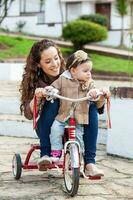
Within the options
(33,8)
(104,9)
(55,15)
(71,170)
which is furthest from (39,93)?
(33,8)

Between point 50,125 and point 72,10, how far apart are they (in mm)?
27619

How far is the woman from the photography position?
4.71 metres

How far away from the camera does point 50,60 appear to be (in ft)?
16.0

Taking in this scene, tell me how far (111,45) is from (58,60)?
24.5 m

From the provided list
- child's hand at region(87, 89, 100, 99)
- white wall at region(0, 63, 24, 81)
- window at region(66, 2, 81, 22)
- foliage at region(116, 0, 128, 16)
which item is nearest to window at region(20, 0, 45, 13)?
window at region(66, 2, 81, 22)

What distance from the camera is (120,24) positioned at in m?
30.0

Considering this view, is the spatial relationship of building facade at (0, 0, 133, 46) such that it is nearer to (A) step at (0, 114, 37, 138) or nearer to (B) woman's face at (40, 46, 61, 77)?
(A) step at (0, 114, 37, 138)

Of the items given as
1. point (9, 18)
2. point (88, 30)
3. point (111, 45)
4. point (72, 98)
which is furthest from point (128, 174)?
point (9, 18)

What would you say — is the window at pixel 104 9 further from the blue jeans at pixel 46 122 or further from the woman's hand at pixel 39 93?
the woman's hand at pixel 39 93

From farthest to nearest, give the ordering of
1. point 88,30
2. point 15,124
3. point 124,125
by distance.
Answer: point 88,30
point 15,124
point 124,125

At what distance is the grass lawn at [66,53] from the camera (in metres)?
19.2

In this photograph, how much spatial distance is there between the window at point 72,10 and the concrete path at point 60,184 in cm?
2609

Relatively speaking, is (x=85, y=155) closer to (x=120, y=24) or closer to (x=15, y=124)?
(x=15, y=124)

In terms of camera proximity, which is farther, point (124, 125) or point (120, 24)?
point (120, 24)
